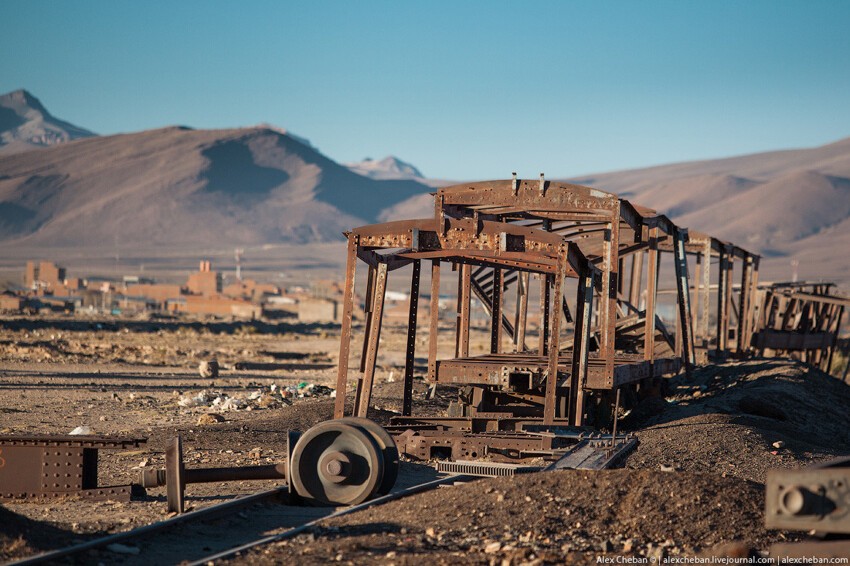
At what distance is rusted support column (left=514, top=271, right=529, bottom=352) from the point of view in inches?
910

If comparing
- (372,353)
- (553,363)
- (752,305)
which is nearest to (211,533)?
(372,353)

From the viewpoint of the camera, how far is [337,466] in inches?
395

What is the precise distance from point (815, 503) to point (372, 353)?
871cm

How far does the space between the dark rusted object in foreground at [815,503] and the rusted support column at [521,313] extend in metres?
15.9

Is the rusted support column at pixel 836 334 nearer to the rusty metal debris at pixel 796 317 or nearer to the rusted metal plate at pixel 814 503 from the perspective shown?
the rusty metal debris at pixel 796 317

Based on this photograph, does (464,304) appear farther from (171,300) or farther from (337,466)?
(171,300)

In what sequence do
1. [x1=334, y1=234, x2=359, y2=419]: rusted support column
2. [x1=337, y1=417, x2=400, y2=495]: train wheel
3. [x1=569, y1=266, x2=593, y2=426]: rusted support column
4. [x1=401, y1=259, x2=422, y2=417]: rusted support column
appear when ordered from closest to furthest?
[x1=337, y1=417, x2=400, y2=495]: train wheel < [x1=334, y1=234, x2=359, y2=419]: rusted support column < [x1=569, y1=266, x2=593, y2=426]: rusted support column < [x1=401, y1=259, x2=422, y2=417]: rusted support column

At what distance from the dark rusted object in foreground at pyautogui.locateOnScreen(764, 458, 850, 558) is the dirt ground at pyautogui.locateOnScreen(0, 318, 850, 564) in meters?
1.35

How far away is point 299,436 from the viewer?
34.8 ft

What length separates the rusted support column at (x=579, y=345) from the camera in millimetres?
15516

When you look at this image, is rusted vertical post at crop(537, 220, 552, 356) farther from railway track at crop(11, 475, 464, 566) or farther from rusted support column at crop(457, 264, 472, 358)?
railway track at crop(11, 475, 464, 566)

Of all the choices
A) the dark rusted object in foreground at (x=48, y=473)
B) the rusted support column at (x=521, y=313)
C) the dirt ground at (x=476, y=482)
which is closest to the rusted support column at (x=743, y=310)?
the dirt ground at (x=476, y=482)

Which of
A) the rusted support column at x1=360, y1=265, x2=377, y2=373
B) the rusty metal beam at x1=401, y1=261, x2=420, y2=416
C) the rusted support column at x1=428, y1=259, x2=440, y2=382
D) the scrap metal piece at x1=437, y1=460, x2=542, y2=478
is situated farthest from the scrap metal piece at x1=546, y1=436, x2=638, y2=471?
the rusted support column at x1=428, y1=259, x2=440, y2=382

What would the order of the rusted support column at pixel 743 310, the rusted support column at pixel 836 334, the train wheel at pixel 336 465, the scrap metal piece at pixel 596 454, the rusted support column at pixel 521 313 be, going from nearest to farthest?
the train wheel at pixel 336 465 → the scrap metal piece at pixel 596 454 → the rusted support column at pixel 521 313 → the rusted support column at pixel 743 310 → the rusted support column at pixel 836 334
